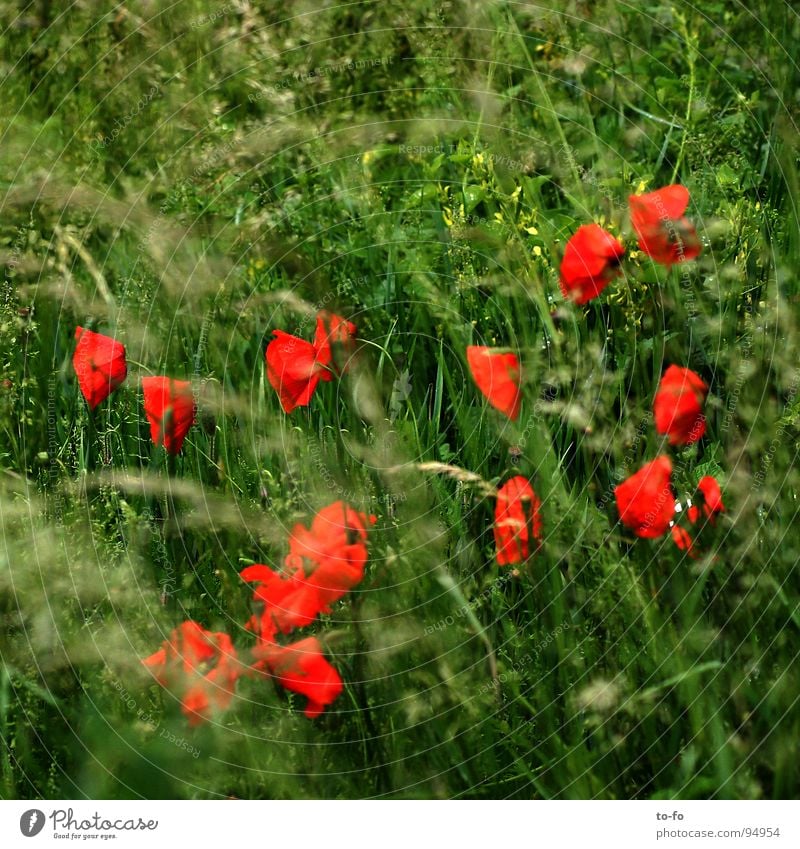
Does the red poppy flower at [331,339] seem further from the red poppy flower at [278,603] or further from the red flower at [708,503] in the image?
the red flower at [708,503]

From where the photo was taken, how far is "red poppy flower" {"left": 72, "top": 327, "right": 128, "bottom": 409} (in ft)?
3.40

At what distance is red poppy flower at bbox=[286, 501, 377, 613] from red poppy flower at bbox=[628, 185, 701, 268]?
371 millimetres

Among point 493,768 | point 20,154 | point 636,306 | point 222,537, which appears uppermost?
point 20,154

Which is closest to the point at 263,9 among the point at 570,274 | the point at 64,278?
the point at 64,278

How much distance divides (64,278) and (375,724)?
0.56 meters

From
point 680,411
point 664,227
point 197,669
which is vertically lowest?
point 197,669

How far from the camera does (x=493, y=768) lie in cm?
90

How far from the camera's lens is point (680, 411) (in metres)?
0.98

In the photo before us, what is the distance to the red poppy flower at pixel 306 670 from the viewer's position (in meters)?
0.88

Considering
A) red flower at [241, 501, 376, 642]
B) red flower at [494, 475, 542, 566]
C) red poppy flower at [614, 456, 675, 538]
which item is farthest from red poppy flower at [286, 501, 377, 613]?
red poppy flower at [614, 456, 675, 538]

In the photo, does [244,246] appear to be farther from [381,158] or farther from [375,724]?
[375,724]

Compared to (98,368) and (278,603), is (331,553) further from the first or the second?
(98,368)

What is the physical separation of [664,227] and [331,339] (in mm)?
334

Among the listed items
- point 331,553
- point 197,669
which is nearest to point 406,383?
point 331,553
